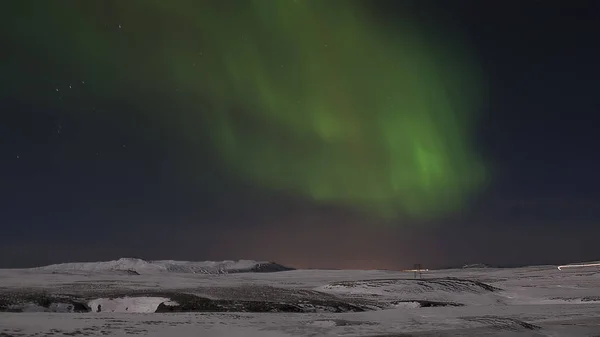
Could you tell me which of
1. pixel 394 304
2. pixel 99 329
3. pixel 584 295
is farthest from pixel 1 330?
pixel 584 295

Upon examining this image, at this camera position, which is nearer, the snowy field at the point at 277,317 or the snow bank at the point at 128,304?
the snowy field at the point at 277,317

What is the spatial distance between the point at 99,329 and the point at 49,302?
1802cm

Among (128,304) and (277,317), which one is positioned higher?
Result: (128,304)

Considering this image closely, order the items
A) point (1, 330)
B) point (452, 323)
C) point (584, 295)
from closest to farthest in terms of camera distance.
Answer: point (1, 330) < point (452, 323) < point (584, 295)

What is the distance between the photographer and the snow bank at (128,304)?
3441cm

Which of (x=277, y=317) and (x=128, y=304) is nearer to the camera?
(x=277, y=317)

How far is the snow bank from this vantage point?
34.4 metres

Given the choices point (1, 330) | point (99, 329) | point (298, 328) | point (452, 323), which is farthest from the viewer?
point (452, 323)

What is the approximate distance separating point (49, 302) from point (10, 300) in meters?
2.18

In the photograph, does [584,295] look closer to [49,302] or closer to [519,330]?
[519,330]

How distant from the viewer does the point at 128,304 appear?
35.8 metres

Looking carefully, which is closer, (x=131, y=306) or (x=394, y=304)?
(x=131, y=306)

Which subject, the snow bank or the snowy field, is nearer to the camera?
the snowy field

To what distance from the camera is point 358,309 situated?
3444 centimetres
